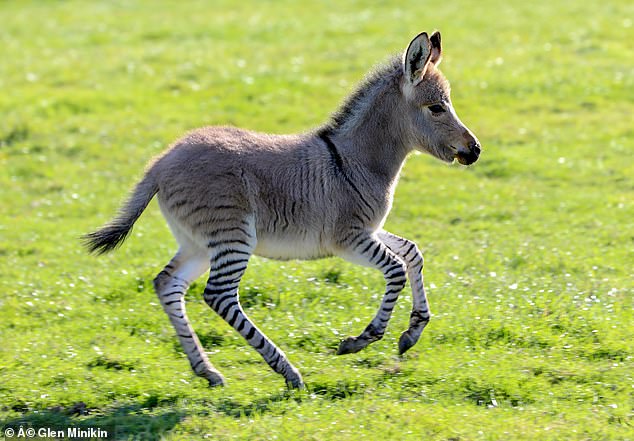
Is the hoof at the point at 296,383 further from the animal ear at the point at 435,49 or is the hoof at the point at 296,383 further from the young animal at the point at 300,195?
the animal ear at the point at 435,49

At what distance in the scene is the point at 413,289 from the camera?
9.64 meters

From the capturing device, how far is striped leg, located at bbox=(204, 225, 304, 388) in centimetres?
879

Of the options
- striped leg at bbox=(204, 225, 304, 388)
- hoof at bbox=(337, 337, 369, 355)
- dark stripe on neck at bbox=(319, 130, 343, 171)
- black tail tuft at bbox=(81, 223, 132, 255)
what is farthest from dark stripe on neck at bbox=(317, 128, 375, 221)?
black tail tuft at bbox=(81, 223, 132, 255)

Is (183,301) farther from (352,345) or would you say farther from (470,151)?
(470,151)

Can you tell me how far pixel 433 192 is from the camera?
1574 centimetres

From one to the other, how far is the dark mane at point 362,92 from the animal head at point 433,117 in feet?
0.74

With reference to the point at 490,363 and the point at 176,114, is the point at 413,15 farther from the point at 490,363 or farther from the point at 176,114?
the point at 490,363

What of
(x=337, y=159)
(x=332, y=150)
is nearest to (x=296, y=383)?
(x=337, y=159)

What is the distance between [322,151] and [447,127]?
4.14 feet

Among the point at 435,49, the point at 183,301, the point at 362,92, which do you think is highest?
the point at 435,49

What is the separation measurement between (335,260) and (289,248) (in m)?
2.76

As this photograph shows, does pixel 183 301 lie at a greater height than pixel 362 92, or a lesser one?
lesser

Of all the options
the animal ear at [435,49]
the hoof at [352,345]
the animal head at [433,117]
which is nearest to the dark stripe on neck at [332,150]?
the animal head at [433,117]

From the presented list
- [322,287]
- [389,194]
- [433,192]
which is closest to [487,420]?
[389,194]
